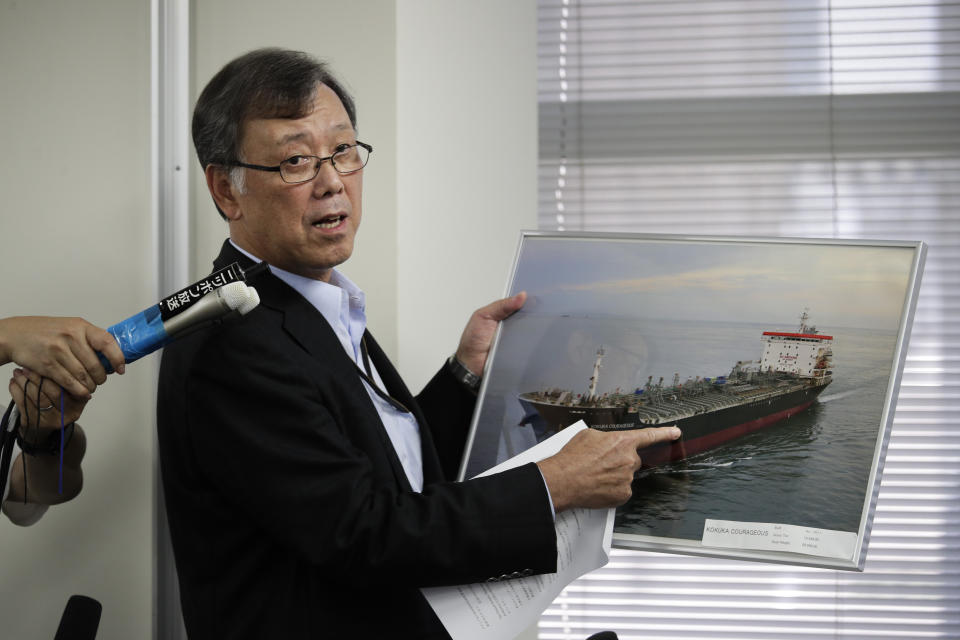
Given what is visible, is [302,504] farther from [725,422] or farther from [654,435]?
[725,422]

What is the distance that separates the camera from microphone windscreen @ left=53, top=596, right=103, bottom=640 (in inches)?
47.1

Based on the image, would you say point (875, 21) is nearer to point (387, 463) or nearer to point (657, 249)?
point (657, 249)

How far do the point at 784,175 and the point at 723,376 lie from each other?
147 centimetres

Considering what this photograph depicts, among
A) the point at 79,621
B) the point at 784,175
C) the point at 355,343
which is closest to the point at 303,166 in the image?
the point at 355,343

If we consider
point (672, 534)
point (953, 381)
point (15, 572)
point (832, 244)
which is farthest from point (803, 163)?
point (15, 572)

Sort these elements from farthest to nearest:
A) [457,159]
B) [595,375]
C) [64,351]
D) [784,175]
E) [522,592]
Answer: [784,175] < [457,159] < [595,375] < [522,592] < [64,351]

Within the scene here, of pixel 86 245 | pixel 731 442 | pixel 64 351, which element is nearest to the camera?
Result: pixel 64 351

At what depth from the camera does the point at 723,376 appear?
1.26 metres

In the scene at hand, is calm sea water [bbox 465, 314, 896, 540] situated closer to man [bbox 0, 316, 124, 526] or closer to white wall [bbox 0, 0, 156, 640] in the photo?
man [bbox 0, 316, 124, 526]

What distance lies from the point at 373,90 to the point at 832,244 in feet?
3.45

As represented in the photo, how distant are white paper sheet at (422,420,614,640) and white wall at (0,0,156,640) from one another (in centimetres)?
77

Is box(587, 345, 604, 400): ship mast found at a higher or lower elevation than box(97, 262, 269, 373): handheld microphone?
lower

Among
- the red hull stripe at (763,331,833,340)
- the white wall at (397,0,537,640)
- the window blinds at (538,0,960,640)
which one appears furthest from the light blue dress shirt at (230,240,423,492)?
the window blinds at (538,0,960,640)

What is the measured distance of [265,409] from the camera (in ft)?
3.45
